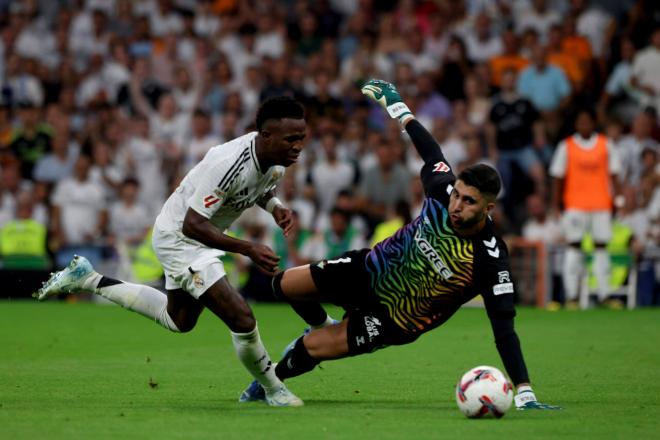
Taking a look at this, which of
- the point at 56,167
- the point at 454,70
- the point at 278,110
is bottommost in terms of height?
the point at 56,167

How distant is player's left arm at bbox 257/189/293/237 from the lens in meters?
9.44

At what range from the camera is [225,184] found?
8.98m

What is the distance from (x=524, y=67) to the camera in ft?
69.1

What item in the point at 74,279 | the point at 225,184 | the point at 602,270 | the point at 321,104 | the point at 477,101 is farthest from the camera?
the point at 321,104

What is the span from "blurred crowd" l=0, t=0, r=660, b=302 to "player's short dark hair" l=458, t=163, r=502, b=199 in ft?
33.1

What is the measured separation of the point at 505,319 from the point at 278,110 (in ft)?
6.95

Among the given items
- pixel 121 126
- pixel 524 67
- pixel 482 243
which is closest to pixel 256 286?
pixel 121 126

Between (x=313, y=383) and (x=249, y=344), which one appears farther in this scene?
(x=313, y=383)

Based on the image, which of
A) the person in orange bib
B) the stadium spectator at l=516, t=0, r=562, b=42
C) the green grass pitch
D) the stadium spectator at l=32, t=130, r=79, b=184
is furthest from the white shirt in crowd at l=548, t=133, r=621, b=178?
the stadium spectator at l=32, t=130, r=79, b=184

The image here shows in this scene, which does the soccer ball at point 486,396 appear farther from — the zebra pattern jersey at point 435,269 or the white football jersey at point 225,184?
the white football jersey at point 225,184

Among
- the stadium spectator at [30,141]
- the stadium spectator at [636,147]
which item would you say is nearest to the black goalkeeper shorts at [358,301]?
the stadium spectator at [636,147]

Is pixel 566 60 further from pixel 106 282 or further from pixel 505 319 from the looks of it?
pixel 505 319

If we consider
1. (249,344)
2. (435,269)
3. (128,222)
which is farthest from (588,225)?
(249,344)

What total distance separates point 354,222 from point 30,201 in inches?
199
